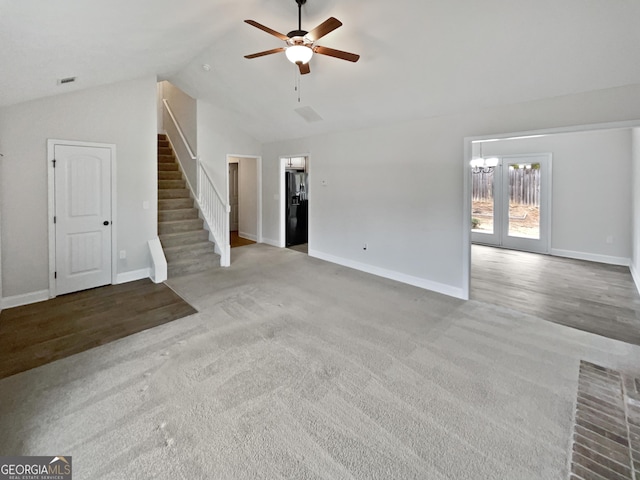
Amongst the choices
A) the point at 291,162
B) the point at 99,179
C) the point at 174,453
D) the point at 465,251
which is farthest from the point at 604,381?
the point at 291,162

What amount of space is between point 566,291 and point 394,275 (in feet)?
8.24

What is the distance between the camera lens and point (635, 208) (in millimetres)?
5445

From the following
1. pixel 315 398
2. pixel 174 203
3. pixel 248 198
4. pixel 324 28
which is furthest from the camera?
pixel 248 198

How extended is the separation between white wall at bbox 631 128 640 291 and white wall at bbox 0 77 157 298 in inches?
314

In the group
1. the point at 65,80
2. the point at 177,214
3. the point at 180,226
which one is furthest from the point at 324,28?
the point at 177,214

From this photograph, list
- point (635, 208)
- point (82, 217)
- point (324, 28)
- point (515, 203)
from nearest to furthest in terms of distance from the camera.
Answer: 1. point (324, 28)
2. point (82, 217)
3. point (635, 208)
4. point (515, 203)

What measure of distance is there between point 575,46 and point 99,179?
5940mm

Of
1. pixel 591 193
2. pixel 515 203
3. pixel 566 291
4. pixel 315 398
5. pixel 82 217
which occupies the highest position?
pixel 591 193

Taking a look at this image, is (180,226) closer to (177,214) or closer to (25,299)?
(177,214)

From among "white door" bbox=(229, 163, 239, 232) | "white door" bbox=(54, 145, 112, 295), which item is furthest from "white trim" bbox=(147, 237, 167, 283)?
"white door" bbox=(229, 163, 239, 232)

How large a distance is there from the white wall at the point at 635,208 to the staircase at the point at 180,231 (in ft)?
23.6

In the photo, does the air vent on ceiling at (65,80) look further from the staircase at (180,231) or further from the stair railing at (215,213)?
the staircase at (180,231)

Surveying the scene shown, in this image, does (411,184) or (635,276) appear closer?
(411,184)

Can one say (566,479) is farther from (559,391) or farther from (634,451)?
(559,391)
